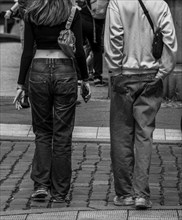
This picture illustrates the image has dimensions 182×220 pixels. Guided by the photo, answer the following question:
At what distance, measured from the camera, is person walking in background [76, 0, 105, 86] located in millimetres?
14453

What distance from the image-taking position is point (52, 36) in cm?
765

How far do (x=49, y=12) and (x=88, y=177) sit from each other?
6.11 feet

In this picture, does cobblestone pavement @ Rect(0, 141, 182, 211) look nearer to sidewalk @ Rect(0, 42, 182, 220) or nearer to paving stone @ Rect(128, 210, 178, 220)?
sidewalk @ Rect(0, 42, 182, 220)

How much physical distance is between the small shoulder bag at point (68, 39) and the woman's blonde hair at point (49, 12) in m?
0.05

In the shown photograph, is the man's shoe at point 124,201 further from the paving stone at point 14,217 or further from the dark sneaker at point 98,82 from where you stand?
the dark sneaker at point 98,82

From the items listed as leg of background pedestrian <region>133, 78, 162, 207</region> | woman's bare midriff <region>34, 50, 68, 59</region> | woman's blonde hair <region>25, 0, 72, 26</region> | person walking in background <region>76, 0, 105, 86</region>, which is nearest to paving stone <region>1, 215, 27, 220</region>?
leg of background pedestrian <region>133, 78, 162, 207</region>

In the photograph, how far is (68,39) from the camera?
7535 mm

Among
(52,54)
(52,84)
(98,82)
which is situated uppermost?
(52,54)

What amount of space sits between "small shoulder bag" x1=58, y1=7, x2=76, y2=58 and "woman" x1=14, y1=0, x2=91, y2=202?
0.04 meters

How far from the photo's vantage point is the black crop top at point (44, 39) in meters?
7.64

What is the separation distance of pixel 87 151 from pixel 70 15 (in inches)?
106

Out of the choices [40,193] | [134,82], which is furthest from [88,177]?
[134,82]

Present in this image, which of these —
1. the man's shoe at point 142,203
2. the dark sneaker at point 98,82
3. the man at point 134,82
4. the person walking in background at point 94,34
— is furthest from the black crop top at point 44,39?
the dark sneaker at point 98,82

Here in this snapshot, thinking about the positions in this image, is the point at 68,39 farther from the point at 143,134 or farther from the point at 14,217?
the point at 14,217
